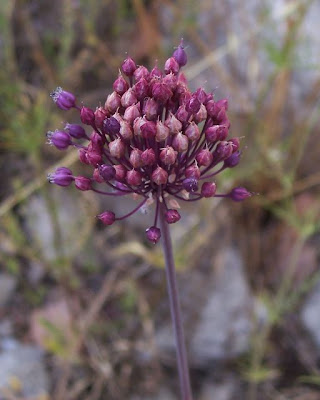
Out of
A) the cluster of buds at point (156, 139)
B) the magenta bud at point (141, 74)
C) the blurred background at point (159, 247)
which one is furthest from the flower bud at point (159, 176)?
the blurred background at point (159, 247)

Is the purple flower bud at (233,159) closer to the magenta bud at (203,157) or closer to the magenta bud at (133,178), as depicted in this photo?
the magenta bud at (203,157)

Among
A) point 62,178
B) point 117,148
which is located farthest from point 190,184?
point 62,178

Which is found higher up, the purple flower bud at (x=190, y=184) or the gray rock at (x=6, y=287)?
the gray rock at (x=6, y=287)

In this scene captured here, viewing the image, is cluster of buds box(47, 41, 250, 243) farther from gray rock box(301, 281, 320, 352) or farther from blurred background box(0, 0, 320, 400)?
gray rock box(301, 281, 320, 352)

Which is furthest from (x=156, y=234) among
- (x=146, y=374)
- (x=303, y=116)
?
(x=303, y=116)

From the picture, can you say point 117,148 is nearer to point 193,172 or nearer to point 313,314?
point 193,172

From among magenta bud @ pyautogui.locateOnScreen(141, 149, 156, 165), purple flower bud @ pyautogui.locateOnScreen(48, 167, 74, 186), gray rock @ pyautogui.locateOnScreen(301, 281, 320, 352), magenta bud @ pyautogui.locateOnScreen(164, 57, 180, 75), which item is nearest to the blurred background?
gray rock @ pyautogui.locateOnScreen(301, 281, 320, 352)
